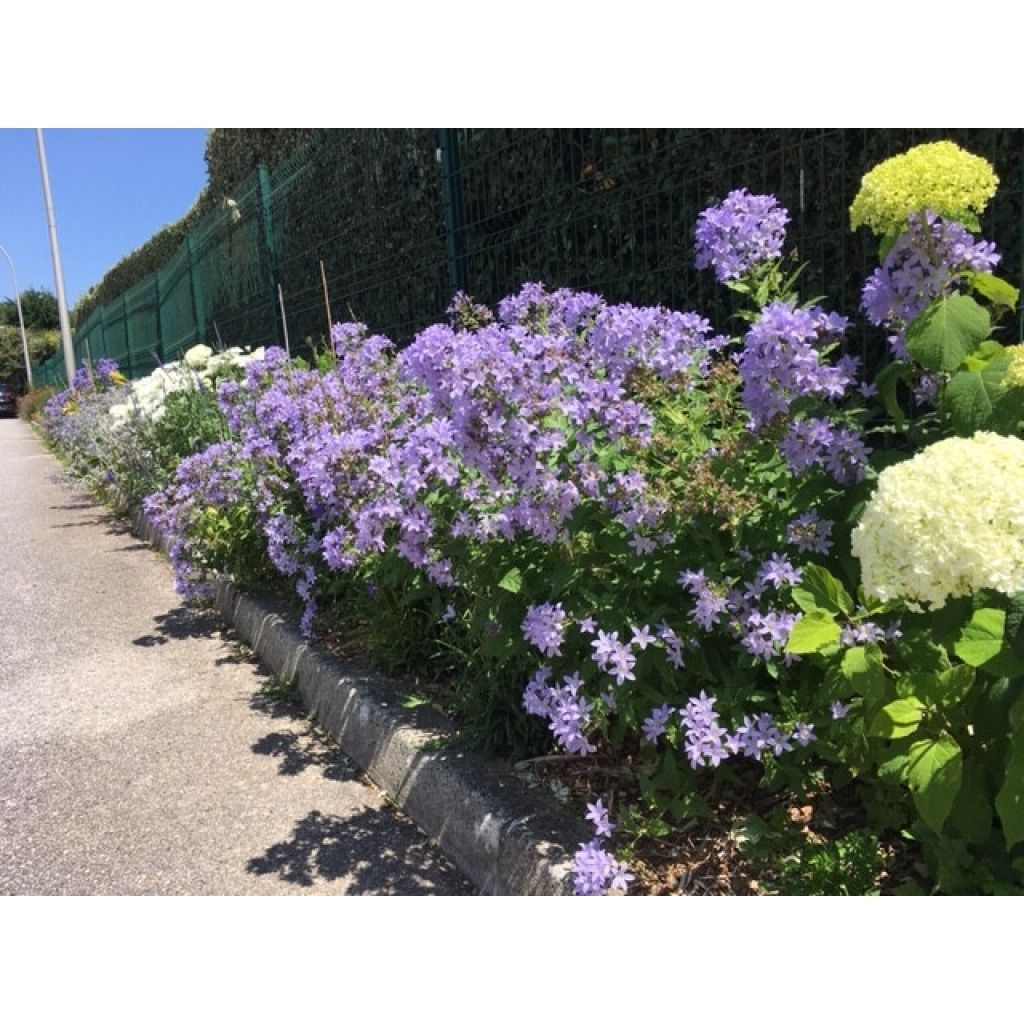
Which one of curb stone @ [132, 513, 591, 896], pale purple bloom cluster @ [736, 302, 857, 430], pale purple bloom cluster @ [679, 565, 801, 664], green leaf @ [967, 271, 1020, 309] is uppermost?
green leaf @ [967, 271, 1020, 309]

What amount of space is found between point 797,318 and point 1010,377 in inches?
17.6

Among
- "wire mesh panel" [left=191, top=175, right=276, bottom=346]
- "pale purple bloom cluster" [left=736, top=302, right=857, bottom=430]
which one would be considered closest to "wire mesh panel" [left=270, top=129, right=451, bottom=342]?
"wire mesh panel" [left=191, top=175, right=276, bottom=346]

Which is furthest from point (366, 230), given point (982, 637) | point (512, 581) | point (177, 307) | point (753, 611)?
point (177, 307)

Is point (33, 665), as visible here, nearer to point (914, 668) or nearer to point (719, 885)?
point (719, 885)

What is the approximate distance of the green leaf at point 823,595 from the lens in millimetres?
1986

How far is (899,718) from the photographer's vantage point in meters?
1.85

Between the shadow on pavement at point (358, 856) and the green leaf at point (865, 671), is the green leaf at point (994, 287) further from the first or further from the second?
the shadow on pavement at point (358, 856)

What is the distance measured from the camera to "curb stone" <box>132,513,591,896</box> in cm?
239

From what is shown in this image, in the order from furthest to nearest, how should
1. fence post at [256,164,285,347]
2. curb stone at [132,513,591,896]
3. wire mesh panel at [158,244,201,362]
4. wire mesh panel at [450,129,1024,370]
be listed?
wire mesh panel at [158,244,201,362], fence post at [256,164,285,347], wire mesh panel at [450,129,1024,370], curb stone at [132,513,591,896]

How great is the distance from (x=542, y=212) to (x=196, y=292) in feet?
32.4

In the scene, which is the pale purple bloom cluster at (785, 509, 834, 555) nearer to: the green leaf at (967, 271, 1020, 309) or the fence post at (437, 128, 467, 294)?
the green leaf at (967, 271, 1020, 309)

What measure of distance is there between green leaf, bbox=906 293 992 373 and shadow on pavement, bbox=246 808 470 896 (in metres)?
1.79

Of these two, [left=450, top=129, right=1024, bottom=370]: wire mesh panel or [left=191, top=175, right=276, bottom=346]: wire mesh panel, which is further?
[left=191, top=175, right=276, bottom=346]: wire mesh panel
